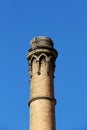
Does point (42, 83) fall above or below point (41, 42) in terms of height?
below

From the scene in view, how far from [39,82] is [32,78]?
0.60 metres

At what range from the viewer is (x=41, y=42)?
Answer: 19.2m

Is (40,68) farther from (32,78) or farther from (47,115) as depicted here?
(47,115)

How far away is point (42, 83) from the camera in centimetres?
1798

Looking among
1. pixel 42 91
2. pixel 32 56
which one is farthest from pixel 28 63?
pixel 42 91

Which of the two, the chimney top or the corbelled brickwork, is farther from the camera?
the chimney top

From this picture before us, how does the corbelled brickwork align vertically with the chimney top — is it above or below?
below

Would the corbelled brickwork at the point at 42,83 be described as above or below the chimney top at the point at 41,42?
below

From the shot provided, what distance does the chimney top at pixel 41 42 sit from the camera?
19.1 m

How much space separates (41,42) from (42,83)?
2.40 meters

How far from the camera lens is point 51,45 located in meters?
19.5

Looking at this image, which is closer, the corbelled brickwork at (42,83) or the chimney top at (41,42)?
the corbelled brickwork at (42,83)

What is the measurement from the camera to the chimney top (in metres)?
19.1

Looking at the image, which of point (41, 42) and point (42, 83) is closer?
point (42, 83)
